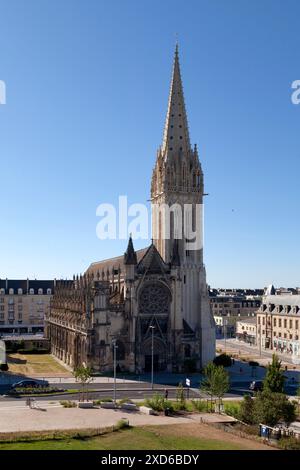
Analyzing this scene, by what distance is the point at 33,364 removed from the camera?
281ft

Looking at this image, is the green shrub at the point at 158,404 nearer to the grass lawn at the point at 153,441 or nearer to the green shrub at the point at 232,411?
the green shrub at the point at 232,411

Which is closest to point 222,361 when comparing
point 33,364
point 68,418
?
point 33,364

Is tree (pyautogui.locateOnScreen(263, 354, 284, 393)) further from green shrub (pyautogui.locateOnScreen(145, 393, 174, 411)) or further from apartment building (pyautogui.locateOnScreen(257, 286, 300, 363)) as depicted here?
apartment building (pyautogui.locateOnScreen(257, 286, 300, 363))

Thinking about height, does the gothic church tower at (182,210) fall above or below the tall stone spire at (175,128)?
below

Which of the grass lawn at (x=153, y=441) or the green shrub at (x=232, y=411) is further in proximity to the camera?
the green shrub at (x=232, y=411)

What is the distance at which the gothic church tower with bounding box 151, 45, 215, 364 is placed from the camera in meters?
87.1

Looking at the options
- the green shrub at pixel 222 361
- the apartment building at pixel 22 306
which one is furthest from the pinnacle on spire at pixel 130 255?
the apartment building at pixel 22 306

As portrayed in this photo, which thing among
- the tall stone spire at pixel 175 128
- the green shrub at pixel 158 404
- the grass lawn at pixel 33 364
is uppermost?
the tall stone spire at pixel 175 128

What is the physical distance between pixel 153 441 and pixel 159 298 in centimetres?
4456

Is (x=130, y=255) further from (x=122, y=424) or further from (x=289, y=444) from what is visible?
(x=289, y=444)

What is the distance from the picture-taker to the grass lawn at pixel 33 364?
7682 centimetres

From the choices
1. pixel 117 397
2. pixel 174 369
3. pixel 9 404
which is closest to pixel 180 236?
pixel 174 369

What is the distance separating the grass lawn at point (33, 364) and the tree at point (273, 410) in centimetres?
3968

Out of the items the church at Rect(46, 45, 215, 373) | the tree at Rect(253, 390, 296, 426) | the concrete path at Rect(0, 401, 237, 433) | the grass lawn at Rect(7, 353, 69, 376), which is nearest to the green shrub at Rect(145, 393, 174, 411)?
the concrete path at Rect(0, 401, 237, 433)
